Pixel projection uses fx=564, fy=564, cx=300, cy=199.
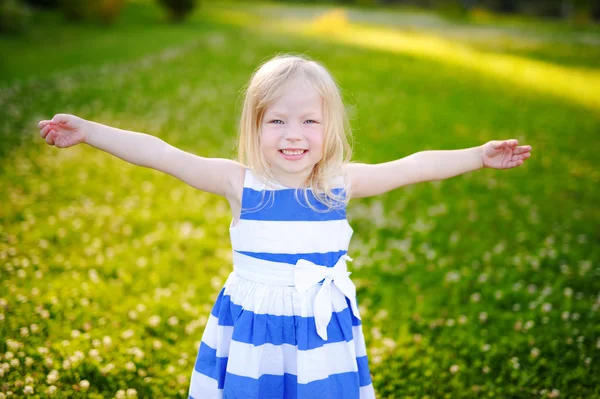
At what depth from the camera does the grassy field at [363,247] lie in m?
3.99

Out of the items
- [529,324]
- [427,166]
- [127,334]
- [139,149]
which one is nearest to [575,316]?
[529,324]

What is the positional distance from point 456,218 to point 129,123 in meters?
6.17

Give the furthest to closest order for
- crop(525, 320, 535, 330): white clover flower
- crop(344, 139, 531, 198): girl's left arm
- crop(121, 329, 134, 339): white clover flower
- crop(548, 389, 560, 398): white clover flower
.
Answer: crop(525, 320, 535, 330): white clover flower, crop(121, 329, 134, 339): white clover flower, crop(548, 389, 560, 398): white clover flower, crop(344, 139, 531, 198): girl's left arm

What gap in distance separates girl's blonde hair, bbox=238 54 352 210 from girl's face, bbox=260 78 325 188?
4 cm

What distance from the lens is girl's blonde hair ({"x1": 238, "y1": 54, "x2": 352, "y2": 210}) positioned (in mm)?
2547

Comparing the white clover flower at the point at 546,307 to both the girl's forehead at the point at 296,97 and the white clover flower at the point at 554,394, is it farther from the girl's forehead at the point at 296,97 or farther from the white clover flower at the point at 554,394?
the girl's forehead at the point at 296,97

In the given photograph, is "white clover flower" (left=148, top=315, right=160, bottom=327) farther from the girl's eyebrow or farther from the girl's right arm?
the girl's eyebrow

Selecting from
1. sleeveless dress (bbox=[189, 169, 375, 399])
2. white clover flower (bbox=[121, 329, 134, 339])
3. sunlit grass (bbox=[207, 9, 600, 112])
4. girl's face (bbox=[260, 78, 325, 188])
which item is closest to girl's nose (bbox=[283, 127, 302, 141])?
girl's face (bbox=[260, 78, 325, 188])

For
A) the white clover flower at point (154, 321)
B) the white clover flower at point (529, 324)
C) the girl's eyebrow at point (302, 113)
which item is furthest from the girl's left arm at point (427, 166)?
the white clover flower at point (154, 321)

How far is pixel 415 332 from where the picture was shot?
4.61m

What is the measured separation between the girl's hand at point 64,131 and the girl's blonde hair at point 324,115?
723 mm

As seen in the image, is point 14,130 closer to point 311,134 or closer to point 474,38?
point 311,134

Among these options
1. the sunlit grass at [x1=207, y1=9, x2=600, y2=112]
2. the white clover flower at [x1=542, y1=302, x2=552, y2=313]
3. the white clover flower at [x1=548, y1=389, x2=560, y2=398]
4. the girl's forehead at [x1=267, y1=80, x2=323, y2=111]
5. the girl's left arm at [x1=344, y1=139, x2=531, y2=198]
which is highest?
the sunlit grass at [x1=207, y1=9, x2=600, y2=112]

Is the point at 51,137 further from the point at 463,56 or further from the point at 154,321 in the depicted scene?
the point at 463,56
